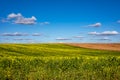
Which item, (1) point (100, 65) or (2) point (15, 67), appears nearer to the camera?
(2) point (15, 67)

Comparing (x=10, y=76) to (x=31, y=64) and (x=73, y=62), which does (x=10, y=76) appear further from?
(x=73, y=62)

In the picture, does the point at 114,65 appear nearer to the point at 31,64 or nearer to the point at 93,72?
the point at 93,72

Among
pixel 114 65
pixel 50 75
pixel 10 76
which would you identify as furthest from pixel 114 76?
pixel 10 76

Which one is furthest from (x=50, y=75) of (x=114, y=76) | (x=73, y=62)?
(x=114, y=76)

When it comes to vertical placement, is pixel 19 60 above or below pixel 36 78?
above

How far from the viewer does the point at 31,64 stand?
734 inches

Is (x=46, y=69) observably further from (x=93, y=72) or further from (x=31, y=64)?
(x=93, y=72)

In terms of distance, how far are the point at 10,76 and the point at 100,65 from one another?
6852mm

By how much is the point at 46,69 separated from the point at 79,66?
2.55 metres

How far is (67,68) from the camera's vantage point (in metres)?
19.2

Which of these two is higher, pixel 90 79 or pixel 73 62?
pixel 73 62

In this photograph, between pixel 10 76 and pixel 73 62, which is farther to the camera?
pixel 73 62

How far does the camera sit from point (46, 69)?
1859cm

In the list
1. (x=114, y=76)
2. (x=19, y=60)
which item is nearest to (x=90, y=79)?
(x=114, y=76)
